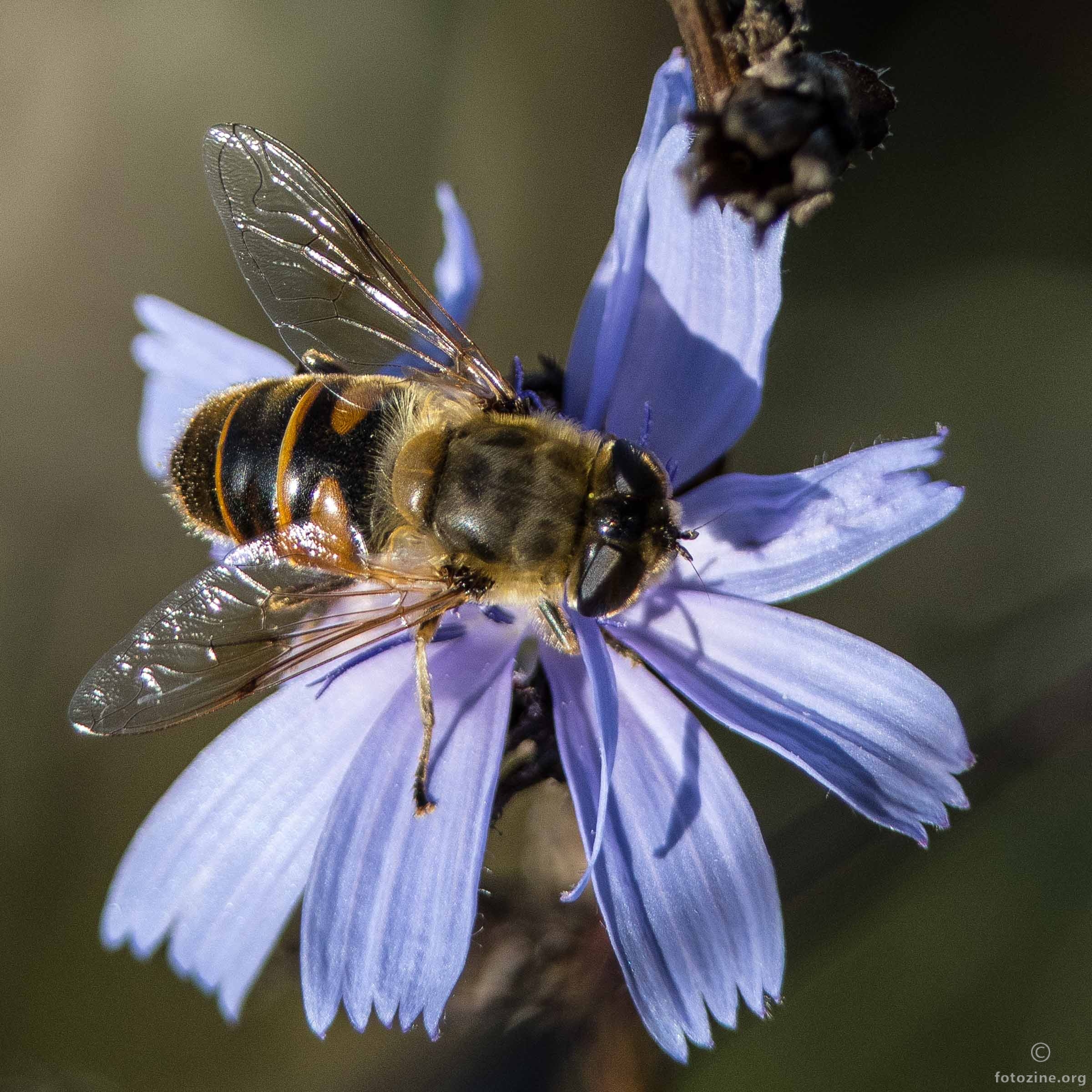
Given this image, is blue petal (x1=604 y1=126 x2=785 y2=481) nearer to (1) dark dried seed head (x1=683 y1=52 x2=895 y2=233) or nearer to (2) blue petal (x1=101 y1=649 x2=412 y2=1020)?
(1) dark dried seed head (x1=683 y1=52 x2=895 y2=233)

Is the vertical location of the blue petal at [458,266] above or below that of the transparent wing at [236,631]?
above

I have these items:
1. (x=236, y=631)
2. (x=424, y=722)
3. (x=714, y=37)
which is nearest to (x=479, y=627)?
(x=424, y=722)

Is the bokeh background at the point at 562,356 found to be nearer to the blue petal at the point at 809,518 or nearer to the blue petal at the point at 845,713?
the blue petal at the point at 845,713

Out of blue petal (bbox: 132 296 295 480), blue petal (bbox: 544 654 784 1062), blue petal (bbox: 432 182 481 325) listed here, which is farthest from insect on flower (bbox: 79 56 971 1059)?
blue petal (bbox: 132 296 295 480)

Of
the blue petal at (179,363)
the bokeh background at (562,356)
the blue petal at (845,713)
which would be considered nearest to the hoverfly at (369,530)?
the blue petal at (845,713)

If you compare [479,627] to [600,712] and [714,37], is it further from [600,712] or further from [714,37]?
[714,37]

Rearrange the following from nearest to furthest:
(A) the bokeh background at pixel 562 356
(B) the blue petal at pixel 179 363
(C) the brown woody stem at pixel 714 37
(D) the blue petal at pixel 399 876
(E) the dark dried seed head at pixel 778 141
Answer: (E) the dark dried seed head at pixel 778 141, (C) the brown woody stem at pixel 714 37, (D) the blue petal at pixel 399 876, (B) the blue petal at pixel 179 363, (A) the bokeh background at pixel 562 356

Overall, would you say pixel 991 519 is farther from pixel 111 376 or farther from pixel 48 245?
pixel 48 245
